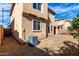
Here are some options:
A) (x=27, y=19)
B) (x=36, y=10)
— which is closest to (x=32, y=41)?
(x=27, y=19)

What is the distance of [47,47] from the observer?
3.10 m

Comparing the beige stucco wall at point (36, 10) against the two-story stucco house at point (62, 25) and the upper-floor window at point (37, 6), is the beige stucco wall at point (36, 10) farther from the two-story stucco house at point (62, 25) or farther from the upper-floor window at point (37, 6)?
the two-story stucco house at point (62, 25)

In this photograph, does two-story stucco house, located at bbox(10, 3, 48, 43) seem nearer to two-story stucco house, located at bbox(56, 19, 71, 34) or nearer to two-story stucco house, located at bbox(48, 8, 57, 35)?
two-story stucco house, located at bbox(48, 8, 57, 35)

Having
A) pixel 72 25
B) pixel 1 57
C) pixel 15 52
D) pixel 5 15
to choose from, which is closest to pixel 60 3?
pixel 72 25

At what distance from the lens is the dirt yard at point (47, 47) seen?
9.93ft

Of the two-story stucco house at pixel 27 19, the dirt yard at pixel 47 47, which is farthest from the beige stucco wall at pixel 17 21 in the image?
the dirt yard at pixel 47 47

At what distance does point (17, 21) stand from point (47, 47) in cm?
76

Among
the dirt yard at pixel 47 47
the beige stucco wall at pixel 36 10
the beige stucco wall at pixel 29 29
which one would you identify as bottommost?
the dirt yard at pixel 47 47

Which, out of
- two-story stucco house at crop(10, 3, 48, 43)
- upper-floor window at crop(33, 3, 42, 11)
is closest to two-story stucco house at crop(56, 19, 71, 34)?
two-story stucco house at crop(10, 3, 48, 43)

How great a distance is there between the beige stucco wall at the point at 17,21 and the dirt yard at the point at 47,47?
13 centimetres

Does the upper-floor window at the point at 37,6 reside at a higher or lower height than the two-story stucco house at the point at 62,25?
higher

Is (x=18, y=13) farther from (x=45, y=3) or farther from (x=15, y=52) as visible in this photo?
(x=15, y=52)

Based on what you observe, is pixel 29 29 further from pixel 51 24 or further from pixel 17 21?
pixel 51 24

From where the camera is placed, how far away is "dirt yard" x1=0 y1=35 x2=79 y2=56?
9.93ft
